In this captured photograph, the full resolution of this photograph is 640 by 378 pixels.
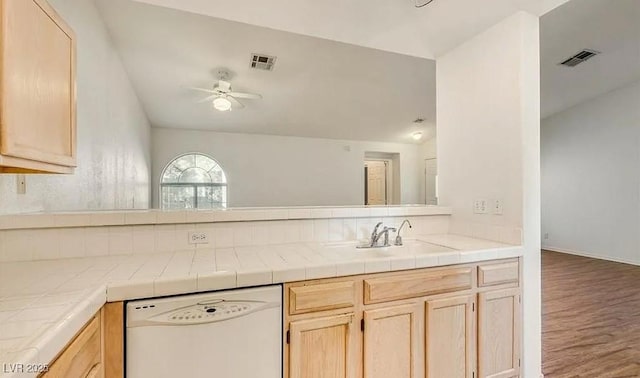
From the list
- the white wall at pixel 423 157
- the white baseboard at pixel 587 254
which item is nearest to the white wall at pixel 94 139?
the white wall at pixel 423 157

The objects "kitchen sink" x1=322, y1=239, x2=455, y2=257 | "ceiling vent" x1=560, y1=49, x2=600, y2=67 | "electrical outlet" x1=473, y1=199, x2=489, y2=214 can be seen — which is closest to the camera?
"kitchen sink" x1=322, y1=239, x2=455, y2=257

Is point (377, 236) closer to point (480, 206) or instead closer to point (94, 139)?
point (480, 206)

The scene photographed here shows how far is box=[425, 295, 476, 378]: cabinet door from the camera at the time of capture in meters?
1.59

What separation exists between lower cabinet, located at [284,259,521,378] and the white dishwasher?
0.27 ft

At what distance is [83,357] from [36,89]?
2.94ft

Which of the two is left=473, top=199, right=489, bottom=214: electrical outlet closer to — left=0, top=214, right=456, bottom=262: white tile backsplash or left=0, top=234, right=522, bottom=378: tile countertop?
left=0, top=214, right=456, bottom=262: white tile backsplash

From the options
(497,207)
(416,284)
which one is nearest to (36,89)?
(416,284)

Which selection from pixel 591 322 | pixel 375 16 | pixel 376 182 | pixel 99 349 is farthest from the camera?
pixel 376 182

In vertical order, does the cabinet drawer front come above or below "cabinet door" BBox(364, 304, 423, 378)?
above

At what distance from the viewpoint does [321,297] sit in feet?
4.55

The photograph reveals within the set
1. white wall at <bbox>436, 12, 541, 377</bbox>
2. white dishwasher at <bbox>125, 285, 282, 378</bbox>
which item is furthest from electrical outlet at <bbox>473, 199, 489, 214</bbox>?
white dishwasher at <bbox>125, 285, 282, 378</bbox>

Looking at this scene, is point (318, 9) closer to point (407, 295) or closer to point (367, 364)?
point (407, 295)

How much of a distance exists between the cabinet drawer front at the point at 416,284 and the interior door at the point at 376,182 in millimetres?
6665

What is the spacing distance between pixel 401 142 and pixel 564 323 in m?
5.64
